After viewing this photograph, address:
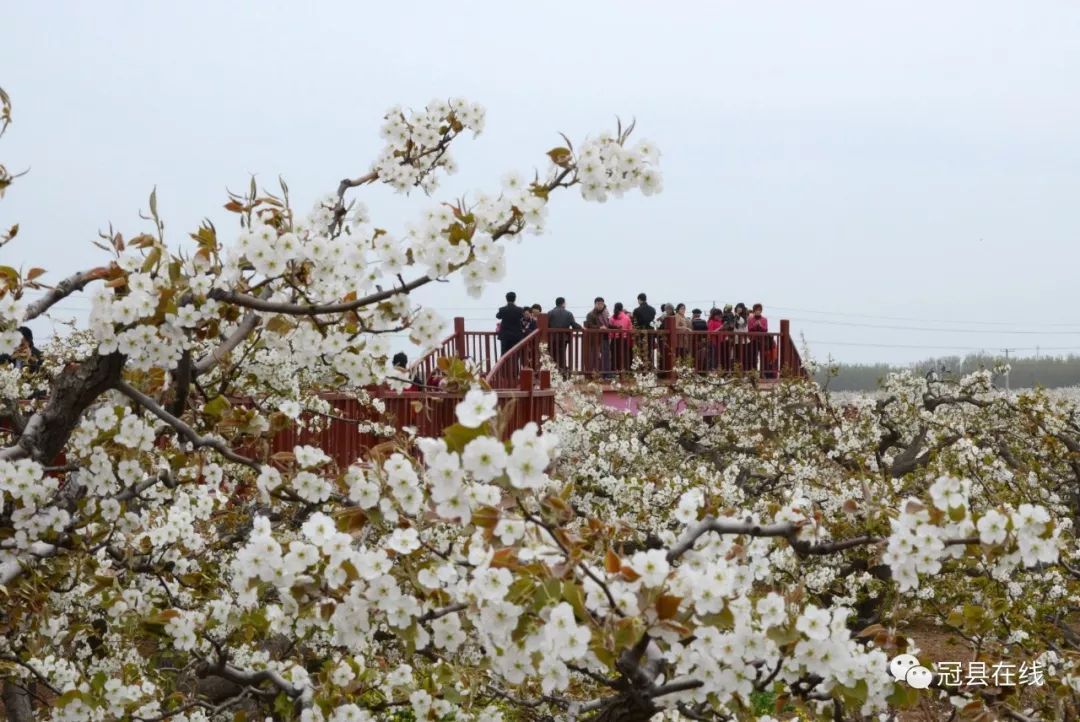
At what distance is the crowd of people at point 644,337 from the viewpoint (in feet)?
56.3

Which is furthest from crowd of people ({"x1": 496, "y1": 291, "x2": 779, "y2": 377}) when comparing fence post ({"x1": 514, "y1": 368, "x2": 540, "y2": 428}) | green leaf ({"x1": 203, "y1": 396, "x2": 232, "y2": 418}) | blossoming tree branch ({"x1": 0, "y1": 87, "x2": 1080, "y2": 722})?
green leaf ({"x1": 203, "y1": 396, "x2": 232, "y2": 418})

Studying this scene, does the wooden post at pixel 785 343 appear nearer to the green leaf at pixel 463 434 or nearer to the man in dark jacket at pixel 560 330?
the man in dark jacket at pixel 560 330

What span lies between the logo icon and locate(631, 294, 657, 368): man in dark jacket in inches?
534

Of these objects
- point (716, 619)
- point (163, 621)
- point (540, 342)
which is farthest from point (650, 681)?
point (540, 342)

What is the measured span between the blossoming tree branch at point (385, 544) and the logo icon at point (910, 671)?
0.09 metres

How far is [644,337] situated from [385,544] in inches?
559

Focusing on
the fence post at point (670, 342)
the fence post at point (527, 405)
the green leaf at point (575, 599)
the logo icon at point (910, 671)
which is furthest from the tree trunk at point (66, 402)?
the fence post at point (670, 342)

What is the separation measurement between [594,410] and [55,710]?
871 centimetres

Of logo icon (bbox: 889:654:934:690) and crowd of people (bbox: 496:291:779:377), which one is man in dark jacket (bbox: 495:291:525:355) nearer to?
crowd of people (bbox: 496:291:779:377)

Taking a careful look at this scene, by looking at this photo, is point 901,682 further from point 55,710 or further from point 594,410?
point 594,410

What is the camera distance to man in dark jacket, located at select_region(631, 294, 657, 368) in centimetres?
1722

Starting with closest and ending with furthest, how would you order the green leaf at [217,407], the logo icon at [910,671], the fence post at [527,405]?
the logo icon at [910,671] → the green leaf at [217,407] → the fence post at [527,405]

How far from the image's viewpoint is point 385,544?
10.4 ft

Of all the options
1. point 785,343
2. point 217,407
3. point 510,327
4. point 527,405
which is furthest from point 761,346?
point 217,407
